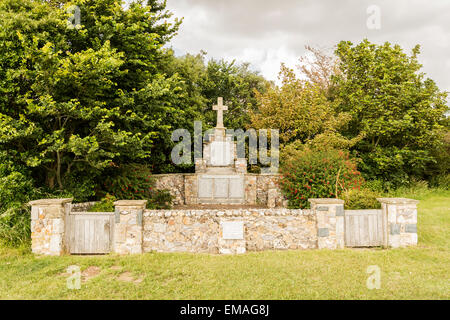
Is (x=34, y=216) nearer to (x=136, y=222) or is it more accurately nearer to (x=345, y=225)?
(x=136, y=222)

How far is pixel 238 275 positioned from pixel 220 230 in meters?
1.54

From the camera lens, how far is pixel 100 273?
212 inches

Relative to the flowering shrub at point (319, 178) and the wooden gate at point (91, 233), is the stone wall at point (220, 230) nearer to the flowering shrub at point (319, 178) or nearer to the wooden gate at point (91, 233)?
the wooden gate at point (91, 233)

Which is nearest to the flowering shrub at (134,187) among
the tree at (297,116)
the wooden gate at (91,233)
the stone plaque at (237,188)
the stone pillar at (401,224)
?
the wooden gate at (91,233)

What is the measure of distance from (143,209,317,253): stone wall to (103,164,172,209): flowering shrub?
353cm

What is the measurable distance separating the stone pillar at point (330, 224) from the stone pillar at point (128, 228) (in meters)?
4.58

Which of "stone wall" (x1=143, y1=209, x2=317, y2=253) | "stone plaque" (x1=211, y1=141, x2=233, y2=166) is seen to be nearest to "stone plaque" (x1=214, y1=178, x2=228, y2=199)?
"stone plaque" (x1=211, y1=141, x2=233, y2=166)

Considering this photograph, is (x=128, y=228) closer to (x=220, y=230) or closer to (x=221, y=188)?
(x=220, y=230)

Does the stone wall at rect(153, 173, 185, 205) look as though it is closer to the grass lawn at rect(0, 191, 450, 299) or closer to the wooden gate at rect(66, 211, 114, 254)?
the wooden gate at rect(66, 211, 114, 254)

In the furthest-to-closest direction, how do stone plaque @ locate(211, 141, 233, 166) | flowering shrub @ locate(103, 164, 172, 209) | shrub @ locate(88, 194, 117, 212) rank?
stone plaque @ locate(211, 141, 233, 166) < flowering shrub @ locate(103, 164, 172, 209) < shrub @ locate(88, 194, 117, 212)

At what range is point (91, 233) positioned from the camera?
258 inches

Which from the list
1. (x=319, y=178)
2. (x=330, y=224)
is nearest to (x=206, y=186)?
(x=319, y=178)

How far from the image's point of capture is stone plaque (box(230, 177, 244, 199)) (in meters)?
13.2

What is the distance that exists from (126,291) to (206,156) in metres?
9.92
